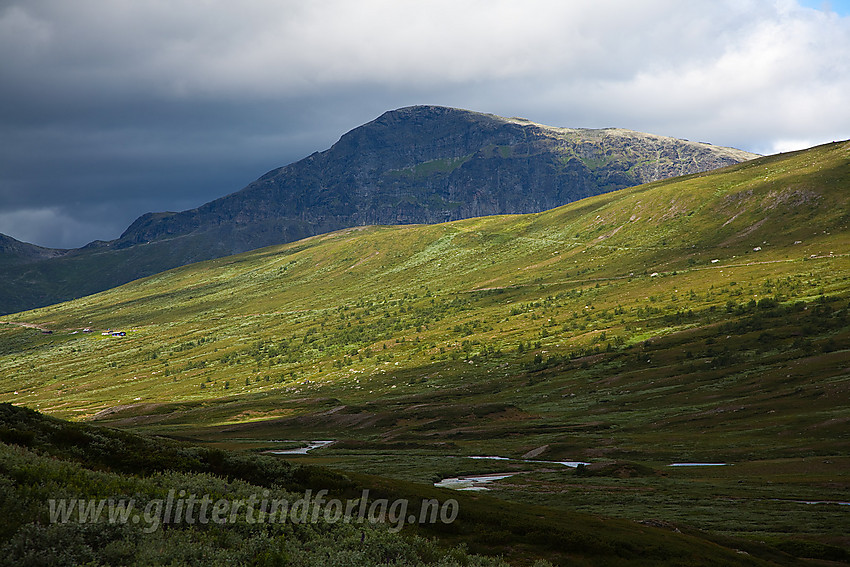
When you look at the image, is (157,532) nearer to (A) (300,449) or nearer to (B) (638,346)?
(A) (300,449)

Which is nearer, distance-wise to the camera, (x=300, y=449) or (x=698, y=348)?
(x=300, y=449)

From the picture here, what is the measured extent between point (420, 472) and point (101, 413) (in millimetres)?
130533

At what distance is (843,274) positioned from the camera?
550 feet

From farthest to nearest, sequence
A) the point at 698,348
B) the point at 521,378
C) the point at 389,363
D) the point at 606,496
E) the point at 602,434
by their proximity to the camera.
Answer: the point at 389,363
the point at 521,378
the point at 698,348
the point at 602,434
the point at 606,496

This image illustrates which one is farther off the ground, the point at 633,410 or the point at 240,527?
the point at 240,527

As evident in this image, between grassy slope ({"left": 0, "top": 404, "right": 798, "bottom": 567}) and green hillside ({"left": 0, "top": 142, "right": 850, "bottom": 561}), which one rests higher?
grassy slope ({"left": 0, "top": 404, "right": 798, "bottom": 567})

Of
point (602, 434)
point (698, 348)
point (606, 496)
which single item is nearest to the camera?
point (606, 496)

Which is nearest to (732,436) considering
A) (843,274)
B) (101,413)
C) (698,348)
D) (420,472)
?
(420,472)

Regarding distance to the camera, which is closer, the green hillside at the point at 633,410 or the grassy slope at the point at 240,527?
the grassy slope at the point at 240,527

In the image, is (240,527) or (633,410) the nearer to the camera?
(240,527)

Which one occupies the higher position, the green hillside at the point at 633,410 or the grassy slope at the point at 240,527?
the grassy slope at the point at 240,527

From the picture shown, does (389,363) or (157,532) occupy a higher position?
(157,532)

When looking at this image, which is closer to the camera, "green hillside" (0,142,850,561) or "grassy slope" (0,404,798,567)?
"grassy slope" (0,404,798,567)

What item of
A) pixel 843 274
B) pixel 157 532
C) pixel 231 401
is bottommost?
pixel 231 401
